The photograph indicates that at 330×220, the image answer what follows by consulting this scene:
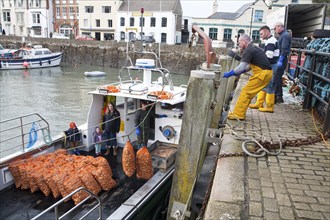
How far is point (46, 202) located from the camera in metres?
5.68

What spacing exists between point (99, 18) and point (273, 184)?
5338 cm

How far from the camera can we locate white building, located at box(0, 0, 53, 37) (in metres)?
57.7

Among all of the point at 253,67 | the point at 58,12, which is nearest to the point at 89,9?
the point at 58,12

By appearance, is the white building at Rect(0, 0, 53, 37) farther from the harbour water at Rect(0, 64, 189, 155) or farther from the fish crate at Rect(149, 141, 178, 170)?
the fish crate at Rect(149, 141, 178, 170)

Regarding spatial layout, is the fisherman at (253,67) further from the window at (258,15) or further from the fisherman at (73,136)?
the window at (258,15)

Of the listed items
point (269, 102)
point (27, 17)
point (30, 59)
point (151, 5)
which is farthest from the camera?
point (27, 17)

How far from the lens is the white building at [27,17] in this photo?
57656 millimetres

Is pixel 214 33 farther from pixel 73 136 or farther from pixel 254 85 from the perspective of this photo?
pixel 254 85

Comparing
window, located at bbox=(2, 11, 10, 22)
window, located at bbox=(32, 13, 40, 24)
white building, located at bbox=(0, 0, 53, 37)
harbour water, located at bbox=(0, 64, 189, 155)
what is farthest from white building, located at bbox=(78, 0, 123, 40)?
harbour water, located at bbox=(0, 64, 189, 155)

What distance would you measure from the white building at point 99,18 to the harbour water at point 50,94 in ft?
63.2

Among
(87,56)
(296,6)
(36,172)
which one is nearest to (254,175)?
(36,172)

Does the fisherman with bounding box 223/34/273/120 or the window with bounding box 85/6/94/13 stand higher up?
the window with bounding box 85/6/94/13

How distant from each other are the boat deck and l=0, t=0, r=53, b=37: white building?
57.8 m

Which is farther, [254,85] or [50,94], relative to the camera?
[50,94]
